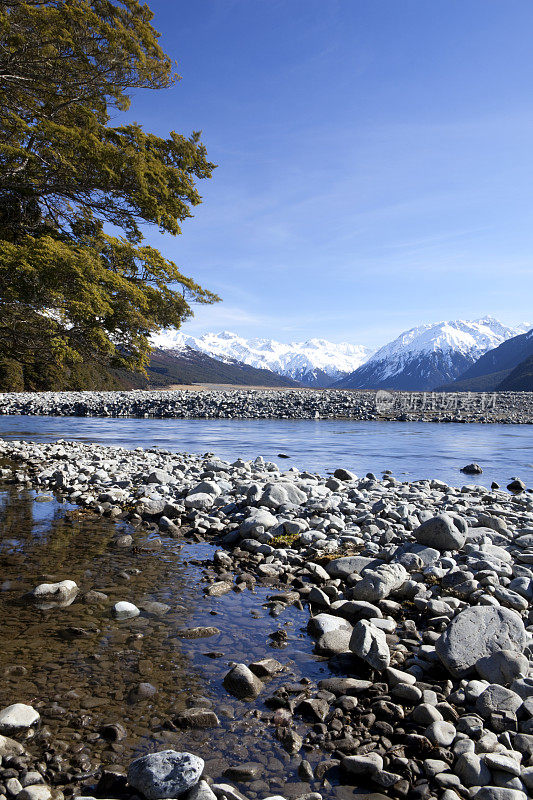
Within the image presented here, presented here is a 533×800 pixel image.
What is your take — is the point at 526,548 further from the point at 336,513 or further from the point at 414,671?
the point at 414,671

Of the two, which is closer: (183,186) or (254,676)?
(254,676)

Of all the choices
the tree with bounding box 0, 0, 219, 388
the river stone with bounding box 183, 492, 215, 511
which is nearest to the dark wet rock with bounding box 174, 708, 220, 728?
the river stone with bounding box 183, 492, 215, 511

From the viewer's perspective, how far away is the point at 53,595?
5926mm

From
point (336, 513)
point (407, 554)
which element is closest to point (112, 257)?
point (336, 513)

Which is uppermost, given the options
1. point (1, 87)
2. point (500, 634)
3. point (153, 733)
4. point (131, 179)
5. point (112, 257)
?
point (1, 87)

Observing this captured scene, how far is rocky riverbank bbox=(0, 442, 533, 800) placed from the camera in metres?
3.27

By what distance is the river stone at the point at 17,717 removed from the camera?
11.7 ft

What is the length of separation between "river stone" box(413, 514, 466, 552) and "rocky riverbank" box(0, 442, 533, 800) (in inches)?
0.9

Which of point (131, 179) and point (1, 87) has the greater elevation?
point (1, 87)

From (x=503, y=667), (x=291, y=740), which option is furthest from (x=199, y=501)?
(x=503, y=667)

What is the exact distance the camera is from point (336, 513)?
10234 millimetres

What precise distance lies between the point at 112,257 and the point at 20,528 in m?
8.22

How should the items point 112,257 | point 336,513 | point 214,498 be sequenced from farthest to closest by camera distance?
point 112,257 < point 214,498 < point 336,513

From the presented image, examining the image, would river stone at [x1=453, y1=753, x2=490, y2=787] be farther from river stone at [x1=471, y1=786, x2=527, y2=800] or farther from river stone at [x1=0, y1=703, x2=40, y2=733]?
river stone at [x1=0, y1=703, x2=40, y2=733]
